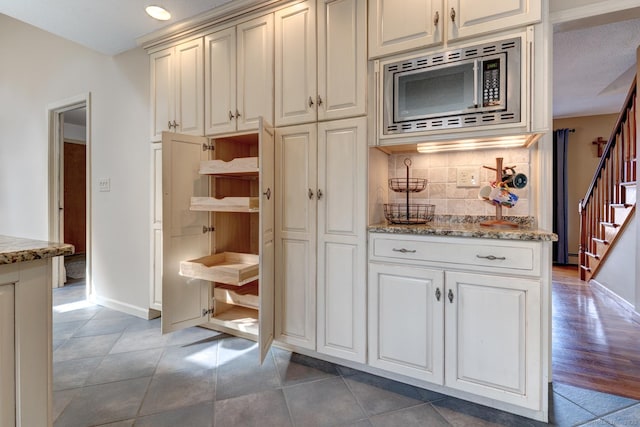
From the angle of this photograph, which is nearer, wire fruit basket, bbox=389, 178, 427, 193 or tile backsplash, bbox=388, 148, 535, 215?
tile backsplash, bbox=388, 148, 535, 215

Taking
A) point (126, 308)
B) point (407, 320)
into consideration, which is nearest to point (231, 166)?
point (407, 320)

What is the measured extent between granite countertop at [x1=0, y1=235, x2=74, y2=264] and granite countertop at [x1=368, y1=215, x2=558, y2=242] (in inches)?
55.6

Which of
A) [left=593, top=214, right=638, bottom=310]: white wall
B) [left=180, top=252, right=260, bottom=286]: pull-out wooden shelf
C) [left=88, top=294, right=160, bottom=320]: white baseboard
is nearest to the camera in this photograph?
[left=180, top=252, right=260, bottom=286]: pull-out wooden shelf

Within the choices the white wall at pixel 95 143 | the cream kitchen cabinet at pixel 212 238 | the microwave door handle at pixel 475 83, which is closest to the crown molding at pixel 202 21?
the white wall at pixel 95 143

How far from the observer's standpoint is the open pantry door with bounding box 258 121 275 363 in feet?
Result: 5.96

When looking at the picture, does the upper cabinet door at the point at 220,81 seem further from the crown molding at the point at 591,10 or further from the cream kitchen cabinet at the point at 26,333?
the crown molding at the point at 591,10

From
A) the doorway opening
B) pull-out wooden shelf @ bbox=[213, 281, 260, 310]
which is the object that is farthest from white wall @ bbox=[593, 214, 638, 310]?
the doorway opening

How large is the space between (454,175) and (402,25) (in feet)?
3.16

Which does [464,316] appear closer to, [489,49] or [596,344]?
[489,49]

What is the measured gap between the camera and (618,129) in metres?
3.52

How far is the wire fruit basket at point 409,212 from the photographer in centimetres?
202

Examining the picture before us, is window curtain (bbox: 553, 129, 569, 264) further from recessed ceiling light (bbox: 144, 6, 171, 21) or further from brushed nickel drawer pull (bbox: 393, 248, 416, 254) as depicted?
recessed ceiling light (bbox: 144, 6, 171, 21)

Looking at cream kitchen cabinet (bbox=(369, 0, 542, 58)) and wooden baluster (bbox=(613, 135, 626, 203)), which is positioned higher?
cream kitchen cabinet (bbox=(369, 0, 542, 58))

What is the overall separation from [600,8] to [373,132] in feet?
4.18
